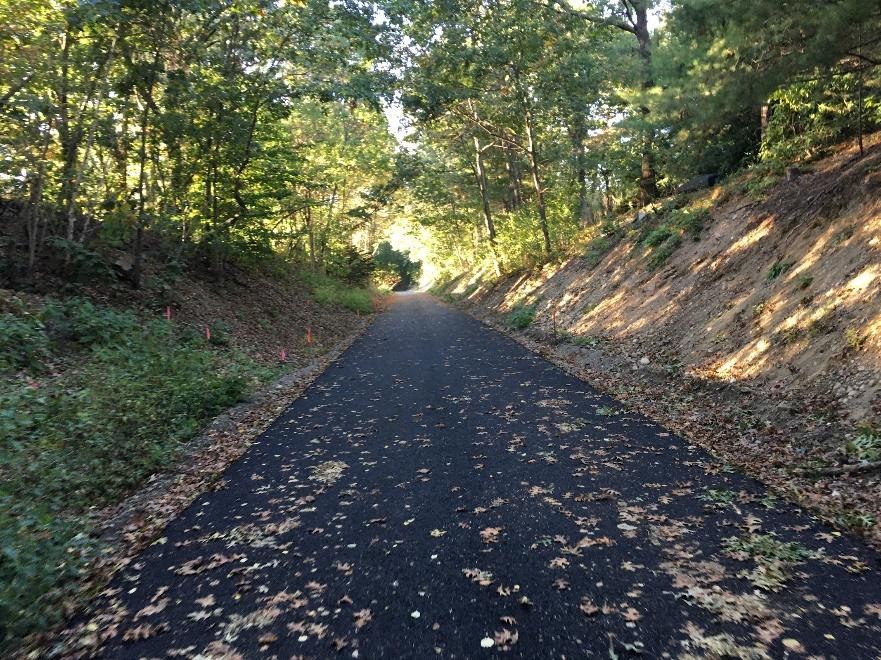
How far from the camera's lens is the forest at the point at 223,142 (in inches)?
253

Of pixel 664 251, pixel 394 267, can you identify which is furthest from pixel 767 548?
pixel 394 267

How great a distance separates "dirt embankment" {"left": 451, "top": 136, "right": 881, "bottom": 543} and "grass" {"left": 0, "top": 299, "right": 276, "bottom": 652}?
602cm

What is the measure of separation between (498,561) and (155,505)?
3.55 metres

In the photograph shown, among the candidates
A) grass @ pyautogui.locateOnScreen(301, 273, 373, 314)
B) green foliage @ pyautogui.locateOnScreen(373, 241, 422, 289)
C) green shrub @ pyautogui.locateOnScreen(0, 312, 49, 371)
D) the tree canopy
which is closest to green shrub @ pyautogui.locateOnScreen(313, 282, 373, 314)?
grass @ pyautogui.locateOnScreen(301, 273, 373, 314)

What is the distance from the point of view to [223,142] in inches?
599

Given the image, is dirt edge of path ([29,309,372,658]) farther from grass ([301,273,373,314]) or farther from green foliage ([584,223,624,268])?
grass ([301,273,373,314])

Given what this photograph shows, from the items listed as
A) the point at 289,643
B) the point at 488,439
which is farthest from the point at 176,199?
the point at 289,643

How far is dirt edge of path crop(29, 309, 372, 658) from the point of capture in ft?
11.6

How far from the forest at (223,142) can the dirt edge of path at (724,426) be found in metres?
3.90

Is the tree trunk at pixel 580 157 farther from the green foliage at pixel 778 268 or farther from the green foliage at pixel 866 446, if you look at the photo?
the green foliage at pixel 866 446

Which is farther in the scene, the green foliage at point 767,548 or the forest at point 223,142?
the forest at point 223,142

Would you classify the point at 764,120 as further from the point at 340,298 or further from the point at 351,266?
the point at 351,266

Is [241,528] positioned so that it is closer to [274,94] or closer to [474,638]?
[474,638]

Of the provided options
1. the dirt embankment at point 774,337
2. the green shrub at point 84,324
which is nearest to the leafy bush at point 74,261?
the green shrub at point 84,324
